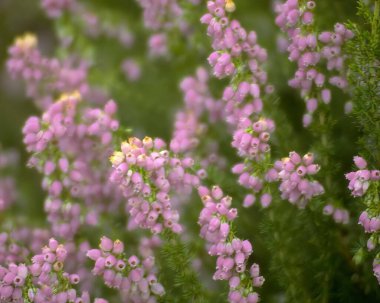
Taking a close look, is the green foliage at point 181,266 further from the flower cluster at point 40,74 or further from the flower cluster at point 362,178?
the flower cluster at point 40,74

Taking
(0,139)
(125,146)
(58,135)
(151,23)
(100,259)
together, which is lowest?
(100,259)

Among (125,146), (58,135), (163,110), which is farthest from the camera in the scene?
(163,110)

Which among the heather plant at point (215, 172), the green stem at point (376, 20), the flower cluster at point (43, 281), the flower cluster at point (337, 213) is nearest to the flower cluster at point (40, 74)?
the heather plant at point (215, 172)

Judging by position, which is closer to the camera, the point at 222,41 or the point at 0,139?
the point at 222,41

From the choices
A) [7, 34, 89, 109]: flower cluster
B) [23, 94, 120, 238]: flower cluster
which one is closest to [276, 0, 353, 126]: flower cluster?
[23, 94, 120, 238]: flower cluster

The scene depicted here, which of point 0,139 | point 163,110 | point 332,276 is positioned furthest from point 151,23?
point 0,139

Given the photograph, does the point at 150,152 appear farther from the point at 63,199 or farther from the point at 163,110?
the point at 163,110

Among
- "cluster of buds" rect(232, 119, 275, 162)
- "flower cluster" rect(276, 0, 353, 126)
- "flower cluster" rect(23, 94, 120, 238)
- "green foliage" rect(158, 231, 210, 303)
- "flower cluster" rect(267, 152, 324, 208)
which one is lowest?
"green foliage" rect(158, 231, 210, 303)

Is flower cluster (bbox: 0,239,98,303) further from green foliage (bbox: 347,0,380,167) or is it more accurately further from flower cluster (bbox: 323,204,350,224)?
green foliage (bbox: 347,0,380,167)
